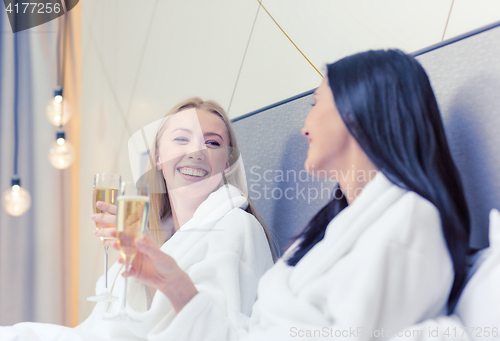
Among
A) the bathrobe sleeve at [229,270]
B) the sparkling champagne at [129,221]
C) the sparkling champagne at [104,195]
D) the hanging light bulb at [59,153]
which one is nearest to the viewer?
the sparkling champagne at [129,221]

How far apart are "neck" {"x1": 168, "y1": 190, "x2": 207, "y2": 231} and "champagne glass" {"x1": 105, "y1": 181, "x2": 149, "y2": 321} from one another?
66cm

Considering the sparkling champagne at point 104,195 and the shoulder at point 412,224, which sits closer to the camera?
the shoulder at point 412,224

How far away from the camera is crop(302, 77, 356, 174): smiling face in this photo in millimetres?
848

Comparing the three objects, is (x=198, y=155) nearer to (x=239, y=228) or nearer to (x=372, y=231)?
(x=239, y=228)

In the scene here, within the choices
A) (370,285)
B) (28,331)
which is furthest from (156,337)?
(370,285)

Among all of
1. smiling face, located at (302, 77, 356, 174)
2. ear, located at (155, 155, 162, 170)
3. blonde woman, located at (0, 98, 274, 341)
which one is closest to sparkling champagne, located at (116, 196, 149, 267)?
blonde woman, located at (0, 98, 274, 341)

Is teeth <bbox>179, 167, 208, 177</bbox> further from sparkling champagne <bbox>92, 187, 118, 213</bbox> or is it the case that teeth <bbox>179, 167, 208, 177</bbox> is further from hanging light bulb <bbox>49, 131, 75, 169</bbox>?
hanging light bulb <bbox>49, 131, 75, 169</bbox>

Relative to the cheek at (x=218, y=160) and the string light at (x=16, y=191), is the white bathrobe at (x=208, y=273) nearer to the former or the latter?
the cheek at (x=218, y=160)

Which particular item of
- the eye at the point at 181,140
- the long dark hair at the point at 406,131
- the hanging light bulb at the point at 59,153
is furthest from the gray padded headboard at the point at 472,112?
the hanging light bulb at the point at 59,153

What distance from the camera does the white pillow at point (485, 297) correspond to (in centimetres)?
66

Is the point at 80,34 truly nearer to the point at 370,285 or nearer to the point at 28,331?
the point at 28,331

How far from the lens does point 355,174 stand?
859 mm

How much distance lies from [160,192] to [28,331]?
66cm

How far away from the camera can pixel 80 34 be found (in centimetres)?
244
